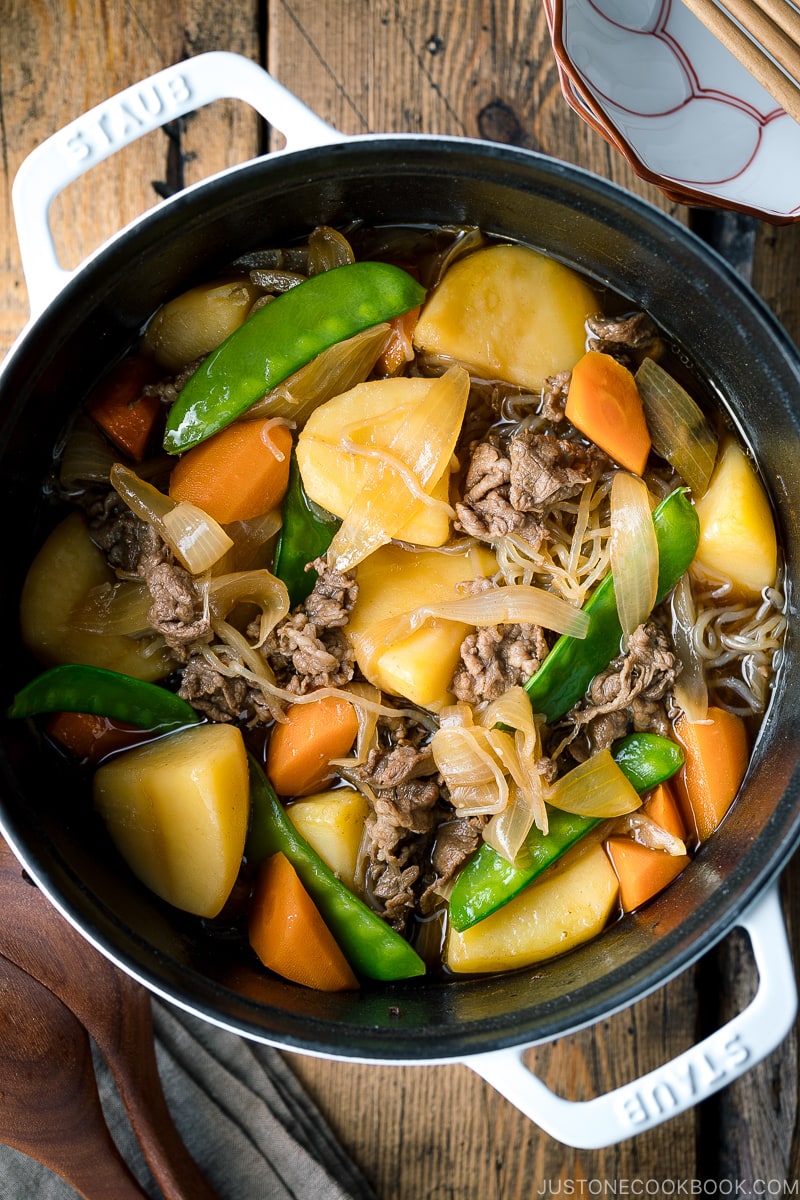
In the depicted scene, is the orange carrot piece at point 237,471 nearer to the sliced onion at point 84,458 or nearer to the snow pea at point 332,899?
the sliced onion at point 84,458

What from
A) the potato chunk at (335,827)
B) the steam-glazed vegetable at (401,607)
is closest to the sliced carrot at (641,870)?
the steam-glazed vegetable at (401,607)

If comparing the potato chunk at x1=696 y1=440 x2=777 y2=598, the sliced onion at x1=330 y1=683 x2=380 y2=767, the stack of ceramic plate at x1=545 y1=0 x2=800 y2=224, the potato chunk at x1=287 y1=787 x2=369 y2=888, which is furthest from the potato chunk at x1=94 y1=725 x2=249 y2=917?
the stack of ceramic plate at x1=545 y1=0 x2=800 y2=224

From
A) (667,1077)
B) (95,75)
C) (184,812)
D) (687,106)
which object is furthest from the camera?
(95,75)

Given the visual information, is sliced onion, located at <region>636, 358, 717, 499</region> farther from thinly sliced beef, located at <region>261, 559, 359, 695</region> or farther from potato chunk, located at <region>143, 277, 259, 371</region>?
potato chunk, located at <region>143, 277, 259, 371</region>

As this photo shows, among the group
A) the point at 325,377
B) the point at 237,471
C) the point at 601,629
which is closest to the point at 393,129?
the point at 325,377

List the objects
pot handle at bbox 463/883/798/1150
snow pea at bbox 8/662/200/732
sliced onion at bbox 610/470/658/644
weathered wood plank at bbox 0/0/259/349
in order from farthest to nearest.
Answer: weathered wood plank at bbox 0/0/259/349
sliced onion at bbox 610/470/658/644
snow pea at bbox 8/662/200/732
pot handle at bbox 463/883/798/1150

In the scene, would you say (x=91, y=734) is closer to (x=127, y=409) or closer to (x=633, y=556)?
(x=127, y=409)

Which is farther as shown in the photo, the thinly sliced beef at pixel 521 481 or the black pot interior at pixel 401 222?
the thinly sliced beef at pixel 521 481
